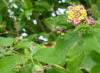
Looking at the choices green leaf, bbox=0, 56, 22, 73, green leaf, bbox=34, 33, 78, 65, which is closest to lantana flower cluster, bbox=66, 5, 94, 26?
green leaf, bbox=34, 33, 78, 65

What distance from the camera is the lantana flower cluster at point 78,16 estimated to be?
76cm

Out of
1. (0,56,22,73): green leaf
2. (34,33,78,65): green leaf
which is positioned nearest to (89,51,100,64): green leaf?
(34,33,78,65): green leaf

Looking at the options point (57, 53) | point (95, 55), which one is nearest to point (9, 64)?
point (57, 53)

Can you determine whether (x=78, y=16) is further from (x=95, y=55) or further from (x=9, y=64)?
(x=9, y=64)

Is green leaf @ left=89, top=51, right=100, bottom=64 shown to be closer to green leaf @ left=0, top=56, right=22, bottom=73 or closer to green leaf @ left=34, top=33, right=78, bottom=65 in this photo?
green leaf @ left=34, top=33, right=78, bottom=65

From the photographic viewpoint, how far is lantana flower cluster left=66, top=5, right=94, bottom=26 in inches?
30.0

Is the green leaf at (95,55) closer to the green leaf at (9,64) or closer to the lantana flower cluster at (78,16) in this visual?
the lantana flower cluster at (78,16)

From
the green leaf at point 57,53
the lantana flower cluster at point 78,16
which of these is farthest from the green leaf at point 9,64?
the lantana flower cluster at point 78,16

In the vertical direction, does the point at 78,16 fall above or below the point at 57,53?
above

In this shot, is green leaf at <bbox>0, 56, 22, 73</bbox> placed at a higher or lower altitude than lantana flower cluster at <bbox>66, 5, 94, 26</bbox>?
lower

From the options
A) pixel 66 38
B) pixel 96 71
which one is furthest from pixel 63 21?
pixel 96 71

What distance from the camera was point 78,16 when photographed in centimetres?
80

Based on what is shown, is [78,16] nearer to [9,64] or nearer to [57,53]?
[57,53]

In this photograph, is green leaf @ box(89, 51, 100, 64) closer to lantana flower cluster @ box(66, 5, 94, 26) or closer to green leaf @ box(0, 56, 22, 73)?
lantana flower cluster @ box(66, 5, 94, 26)
